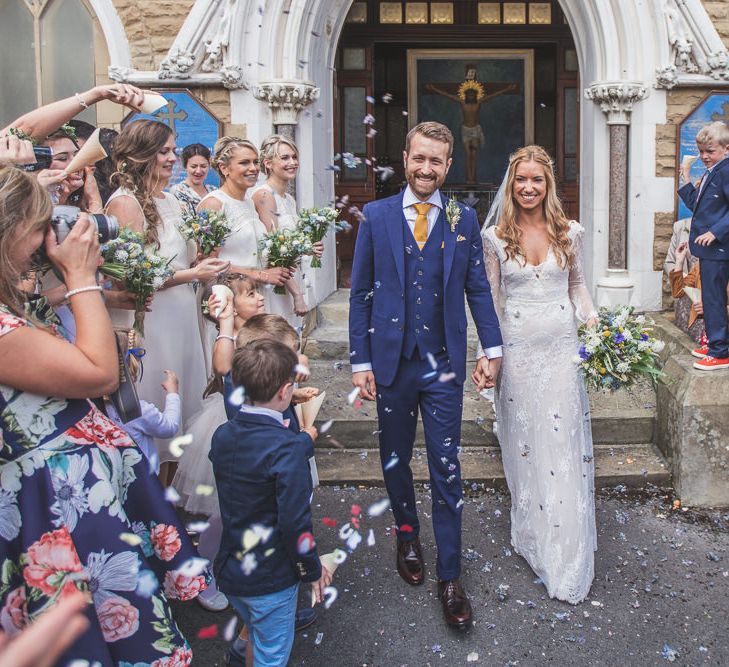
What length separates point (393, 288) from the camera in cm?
354

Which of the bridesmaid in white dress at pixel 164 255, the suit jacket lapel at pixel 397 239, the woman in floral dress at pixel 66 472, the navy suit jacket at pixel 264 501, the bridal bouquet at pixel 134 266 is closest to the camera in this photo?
the woman in floral dress at pixel 66 472

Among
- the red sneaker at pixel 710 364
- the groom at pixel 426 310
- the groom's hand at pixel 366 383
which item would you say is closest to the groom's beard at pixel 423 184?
the groom at pixel 426 310

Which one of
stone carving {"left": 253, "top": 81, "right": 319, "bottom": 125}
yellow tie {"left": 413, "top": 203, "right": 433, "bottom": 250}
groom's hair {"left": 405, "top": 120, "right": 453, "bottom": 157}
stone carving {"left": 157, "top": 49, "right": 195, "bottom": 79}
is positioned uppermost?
stone carving {"left": 157, "top": 49, "right": 195, "bottom": 79}

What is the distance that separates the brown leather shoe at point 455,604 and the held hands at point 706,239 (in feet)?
9.88

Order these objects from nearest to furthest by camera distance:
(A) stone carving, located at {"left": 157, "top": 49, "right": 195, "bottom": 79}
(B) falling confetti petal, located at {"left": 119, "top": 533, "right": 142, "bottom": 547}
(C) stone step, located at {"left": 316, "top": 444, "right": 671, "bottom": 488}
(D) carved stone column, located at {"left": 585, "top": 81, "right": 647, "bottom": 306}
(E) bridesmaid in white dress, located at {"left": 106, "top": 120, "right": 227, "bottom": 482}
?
(B) falling confetti petal, located at {"left": 119, "top": 533, "right": 142, "bottom": 547}
(E) bridesmaid in white dress, located at {"left": 106, "top": 120, "right": 227, "bottom": 482}
(C) stone step, located at {"left": 316, "top": 444, "right": 671, "bottom": 488}
(A) stone carving, located at {"left": 157, "top": 49, "right": 195, "bottom": 79}
(D) carved stone column, located at {"left": 585, "top": 81, "right": 647, "bottom": 306}

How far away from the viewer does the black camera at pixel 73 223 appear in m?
2.29

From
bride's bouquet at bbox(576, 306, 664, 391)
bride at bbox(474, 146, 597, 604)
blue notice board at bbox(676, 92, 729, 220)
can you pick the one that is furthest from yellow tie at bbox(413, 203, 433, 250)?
blue notice board at bbox(676, 92, 729, 220)

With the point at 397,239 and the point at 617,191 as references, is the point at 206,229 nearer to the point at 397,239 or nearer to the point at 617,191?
the point at 397,239

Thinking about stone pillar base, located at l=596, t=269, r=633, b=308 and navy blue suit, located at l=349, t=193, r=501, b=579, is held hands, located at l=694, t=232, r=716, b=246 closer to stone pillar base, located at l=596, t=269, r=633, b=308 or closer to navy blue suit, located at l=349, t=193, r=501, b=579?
stone pillar base, located at l=596, t=269, r=633, b=308

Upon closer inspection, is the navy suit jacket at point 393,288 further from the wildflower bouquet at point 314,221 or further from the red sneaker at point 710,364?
the red sneaker at point 710,364

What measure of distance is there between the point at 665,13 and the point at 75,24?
5290mm

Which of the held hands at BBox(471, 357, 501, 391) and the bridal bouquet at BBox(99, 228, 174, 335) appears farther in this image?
the held hands at BBox(471, 357, 501, 391)

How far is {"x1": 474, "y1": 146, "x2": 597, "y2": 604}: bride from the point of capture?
12.4 ft

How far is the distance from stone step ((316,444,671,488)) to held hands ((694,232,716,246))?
1418 millimetres
